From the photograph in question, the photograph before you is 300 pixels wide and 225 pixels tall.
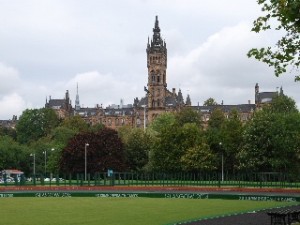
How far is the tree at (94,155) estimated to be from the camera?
3487 inches

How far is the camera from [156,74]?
170 metres

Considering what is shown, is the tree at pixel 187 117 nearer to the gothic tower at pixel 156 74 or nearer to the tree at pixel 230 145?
the gothic tower at pixel 156 74

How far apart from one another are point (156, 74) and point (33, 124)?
132 feet

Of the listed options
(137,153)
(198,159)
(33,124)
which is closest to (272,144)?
(198,159)

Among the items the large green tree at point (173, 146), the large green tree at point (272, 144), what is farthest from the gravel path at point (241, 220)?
the large green tree at point (173, 146)

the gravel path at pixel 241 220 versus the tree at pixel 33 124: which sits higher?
the tree at pixel 33 124

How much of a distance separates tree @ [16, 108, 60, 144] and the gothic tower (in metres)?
31.1

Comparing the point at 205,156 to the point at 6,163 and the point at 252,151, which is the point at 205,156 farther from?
the point at 6,163

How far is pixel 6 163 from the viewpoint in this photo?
103 m

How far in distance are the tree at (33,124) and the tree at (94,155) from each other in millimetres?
62841

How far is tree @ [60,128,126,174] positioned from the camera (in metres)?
88.6

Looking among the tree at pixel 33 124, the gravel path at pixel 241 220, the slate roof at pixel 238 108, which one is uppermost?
the slate roof at pixel 238 108

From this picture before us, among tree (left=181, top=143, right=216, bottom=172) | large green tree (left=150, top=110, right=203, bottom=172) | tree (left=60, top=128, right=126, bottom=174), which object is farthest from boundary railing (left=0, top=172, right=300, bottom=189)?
tree (left=60, top=128, right=126, bottom=174)

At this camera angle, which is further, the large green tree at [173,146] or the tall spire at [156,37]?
the tall spire at [156,37]
